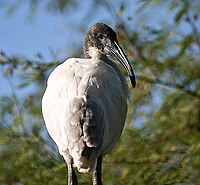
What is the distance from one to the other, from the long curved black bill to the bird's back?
4.3 inches

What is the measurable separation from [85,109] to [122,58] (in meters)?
0.75

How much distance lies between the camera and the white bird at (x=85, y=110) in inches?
254

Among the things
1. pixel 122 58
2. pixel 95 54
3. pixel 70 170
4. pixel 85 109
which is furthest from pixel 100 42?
pixel 85 109

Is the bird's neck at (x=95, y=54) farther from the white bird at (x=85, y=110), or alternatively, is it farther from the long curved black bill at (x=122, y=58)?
the white bird at (x=85, y=110)

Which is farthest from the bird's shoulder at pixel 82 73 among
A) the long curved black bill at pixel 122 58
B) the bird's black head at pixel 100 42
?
the bird's black head at pixel 100 42

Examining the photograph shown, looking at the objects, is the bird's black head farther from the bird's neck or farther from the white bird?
the white bird

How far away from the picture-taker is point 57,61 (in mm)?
8820

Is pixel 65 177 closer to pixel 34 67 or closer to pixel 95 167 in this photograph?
pixel 34 67

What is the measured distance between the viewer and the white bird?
6.44 m

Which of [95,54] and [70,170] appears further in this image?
[95,54]

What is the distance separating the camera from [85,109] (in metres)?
6.43

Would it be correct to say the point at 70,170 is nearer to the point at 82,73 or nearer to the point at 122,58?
the point at 82,73

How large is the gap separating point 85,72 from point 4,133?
227 cm

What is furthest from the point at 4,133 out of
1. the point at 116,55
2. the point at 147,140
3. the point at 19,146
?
the point at 116,55
